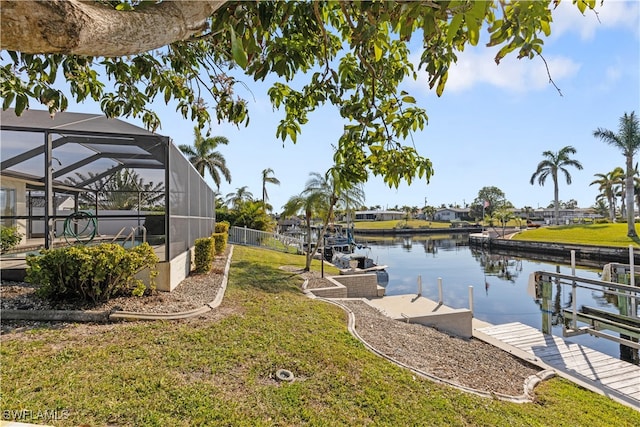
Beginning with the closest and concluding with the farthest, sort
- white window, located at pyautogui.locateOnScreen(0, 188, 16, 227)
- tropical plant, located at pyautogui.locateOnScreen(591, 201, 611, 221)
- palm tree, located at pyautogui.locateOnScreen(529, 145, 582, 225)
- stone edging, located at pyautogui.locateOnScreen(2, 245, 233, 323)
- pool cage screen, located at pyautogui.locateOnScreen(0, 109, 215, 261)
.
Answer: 1. stone edging, located at pyautogui.locateOnScreen(2, 245, 233, 323)
2. pool cage screen, located at pyautogui.locateOnScreen(0, 109, 215, 261)
3. white window, located at pyautogui.locateOnScreen(0, 188, 16, 227)
4. palm tree, located at pyautogui.locateOnScreen(529, 145, 582, 225)
5. tropical plant, located at pyautogui.locateOnScreen(591, 201, 611, 221)

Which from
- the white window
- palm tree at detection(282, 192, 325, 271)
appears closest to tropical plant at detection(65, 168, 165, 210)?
the white window

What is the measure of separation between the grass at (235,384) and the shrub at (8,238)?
150 inches

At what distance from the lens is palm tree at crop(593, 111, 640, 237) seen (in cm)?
2962

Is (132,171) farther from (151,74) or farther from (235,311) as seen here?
(151,74)

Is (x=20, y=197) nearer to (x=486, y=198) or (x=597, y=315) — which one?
(x=597, y=315)

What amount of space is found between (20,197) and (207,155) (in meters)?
21.8

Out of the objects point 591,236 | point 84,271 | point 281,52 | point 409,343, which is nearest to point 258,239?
point 84,271

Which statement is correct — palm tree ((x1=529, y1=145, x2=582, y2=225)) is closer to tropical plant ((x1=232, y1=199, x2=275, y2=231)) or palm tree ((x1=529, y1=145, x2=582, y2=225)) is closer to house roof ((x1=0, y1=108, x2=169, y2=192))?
tropical plant ((x1=232, y1=199, x2=275, y2=231))

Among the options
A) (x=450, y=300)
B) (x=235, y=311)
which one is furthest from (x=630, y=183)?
(x=235, y=311)

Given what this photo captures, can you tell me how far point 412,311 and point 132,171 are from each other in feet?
32.3

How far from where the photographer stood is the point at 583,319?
7.42 meters

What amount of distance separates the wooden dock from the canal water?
33.4 inches

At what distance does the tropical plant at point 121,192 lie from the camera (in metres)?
10.9

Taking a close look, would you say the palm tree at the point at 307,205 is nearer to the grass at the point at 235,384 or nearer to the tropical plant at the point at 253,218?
the tropical plant at the point at 253,218
